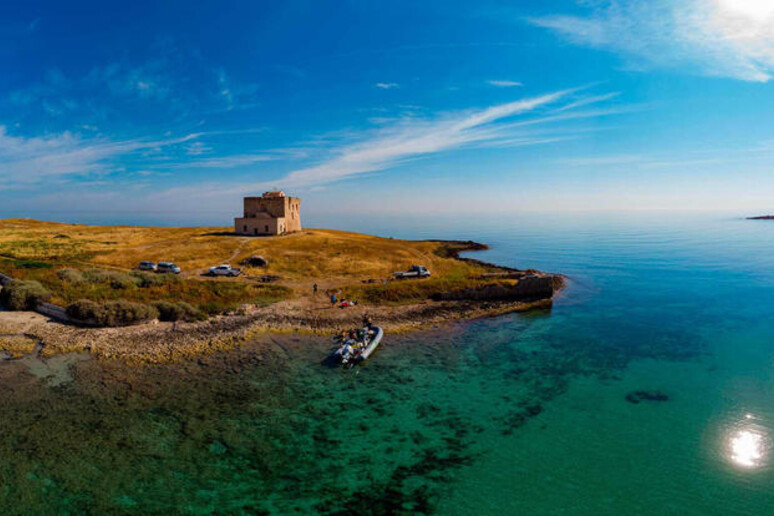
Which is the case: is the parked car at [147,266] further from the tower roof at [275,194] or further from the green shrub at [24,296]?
the tower roof at [275,194]

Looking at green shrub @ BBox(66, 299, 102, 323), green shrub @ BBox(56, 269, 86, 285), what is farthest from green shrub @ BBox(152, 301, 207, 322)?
green shrub @ BBox(56, 269, 86, 285)

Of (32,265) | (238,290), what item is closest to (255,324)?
(238,290)

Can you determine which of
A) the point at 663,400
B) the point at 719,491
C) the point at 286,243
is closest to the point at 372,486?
the point at 719,491

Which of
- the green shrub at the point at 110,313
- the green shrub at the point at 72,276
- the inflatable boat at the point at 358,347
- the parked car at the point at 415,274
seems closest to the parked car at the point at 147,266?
the green shrub at the point at 72,276

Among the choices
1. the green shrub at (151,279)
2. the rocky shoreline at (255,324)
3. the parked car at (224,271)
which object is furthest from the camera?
the parked car at (224,271)

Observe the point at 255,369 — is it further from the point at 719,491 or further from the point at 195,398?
the point at 719,491
